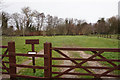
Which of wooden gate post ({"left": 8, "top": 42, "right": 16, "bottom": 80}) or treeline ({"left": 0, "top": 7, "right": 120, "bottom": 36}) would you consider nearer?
wooden gate post ({"left": 8, "top": 42, "right": 16, "bottom": 80})

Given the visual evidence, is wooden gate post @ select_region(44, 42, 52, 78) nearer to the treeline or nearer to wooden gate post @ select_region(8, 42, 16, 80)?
wooden gate post @ select_region(8, 42, 16, 80)

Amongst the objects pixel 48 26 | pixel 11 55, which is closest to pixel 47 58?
pixel 11 55

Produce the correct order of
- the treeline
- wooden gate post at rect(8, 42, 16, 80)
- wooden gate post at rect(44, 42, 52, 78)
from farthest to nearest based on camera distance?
the treeline
wooden gate post at rect(8, 42, 16, 80)
wooden gate post at rect(44, 42, 52, 78)

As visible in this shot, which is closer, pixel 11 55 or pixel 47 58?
pixel 47 58

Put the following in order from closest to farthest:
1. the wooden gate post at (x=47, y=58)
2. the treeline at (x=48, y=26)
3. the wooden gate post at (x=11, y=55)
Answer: the wooden gate post at (x=47, y=58) < the wooden gate post at (x=11, y=55) < the treeline at (x=48, y=26)

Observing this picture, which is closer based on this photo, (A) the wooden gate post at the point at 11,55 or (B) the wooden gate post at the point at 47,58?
(B) the wooden gate post at the point at 47,58

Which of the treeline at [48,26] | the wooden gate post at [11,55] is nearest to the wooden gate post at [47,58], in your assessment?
the wooden gate post at [11,55]

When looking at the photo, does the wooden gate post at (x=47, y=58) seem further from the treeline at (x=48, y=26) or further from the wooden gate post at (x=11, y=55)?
the treeline at (x=48, y=26)

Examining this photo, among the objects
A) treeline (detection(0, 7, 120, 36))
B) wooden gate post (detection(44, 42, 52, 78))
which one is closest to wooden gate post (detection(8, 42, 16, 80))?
wooden gate post (detection(44, 42, 52, 78))

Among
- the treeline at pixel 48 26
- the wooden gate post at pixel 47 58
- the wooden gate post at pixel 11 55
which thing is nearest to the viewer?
the wooden gate post at pixel 47 58

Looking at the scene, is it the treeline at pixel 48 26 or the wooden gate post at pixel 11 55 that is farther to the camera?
the treeline at pixel 48 26

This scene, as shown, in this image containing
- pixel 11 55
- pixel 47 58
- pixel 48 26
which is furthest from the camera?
pixel 48 26

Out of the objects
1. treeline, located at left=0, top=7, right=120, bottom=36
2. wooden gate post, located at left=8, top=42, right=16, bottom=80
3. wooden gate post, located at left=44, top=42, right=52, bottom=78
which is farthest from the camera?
treeline, located at left=0, top=7, right=120, bottom=36

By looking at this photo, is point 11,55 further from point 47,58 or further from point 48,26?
point 48,26
